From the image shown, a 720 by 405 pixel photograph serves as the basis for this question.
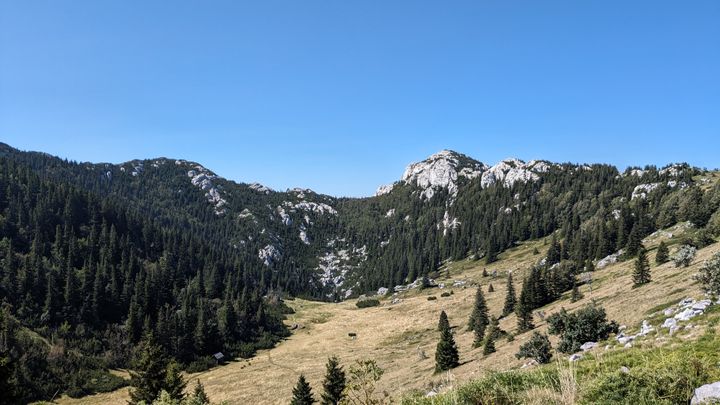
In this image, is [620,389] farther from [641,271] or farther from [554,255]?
[554,255]

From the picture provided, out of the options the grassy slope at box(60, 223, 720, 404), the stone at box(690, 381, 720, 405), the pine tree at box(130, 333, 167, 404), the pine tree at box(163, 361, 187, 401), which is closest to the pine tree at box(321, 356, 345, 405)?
the grassy slope at box(60, 223, 720, 404)

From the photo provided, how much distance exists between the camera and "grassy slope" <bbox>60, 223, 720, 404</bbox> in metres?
38.7

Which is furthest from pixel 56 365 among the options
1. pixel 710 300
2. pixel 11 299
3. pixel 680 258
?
pixel 680 258

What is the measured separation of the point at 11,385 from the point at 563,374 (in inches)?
1345

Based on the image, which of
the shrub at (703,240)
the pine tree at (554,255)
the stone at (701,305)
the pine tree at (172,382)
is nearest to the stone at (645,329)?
the stone at (701,305)

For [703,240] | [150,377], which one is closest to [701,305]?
[150,377]

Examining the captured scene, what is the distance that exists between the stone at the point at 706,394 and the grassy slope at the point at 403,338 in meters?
7.84

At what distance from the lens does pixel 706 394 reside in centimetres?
749

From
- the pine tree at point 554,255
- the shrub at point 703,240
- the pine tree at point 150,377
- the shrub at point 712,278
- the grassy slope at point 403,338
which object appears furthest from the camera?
the pine tree at point 554,255

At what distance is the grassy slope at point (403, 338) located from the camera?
127 ft

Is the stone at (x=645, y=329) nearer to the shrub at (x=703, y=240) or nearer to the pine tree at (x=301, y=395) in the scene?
the pine tree at (x=301, y=395)

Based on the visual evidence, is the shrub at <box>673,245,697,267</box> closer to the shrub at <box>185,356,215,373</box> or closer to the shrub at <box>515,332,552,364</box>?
the shrub at <box>515,332,552,364</box>

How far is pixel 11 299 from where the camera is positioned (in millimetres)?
93000

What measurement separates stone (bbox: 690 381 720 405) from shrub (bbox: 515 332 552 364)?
2357 centimetres
